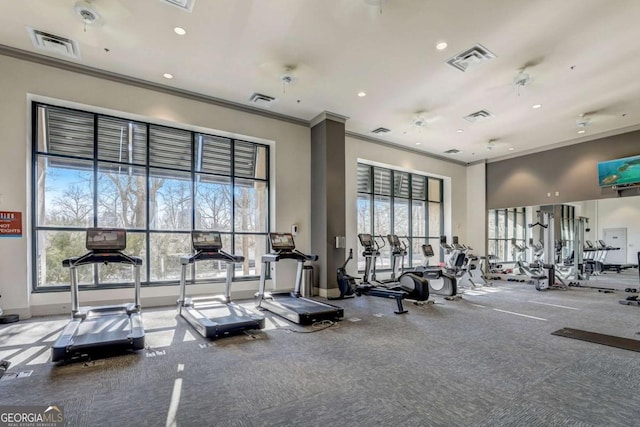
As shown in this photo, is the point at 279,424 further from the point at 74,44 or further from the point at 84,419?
the point at 74,44

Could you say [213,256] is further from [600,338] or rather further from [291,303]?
[600,338]

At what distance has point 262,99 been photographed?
22.2 ft

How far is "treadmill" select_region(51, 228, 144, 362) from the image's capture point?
343 centimetres

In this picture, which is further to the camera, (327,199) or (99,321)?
(327,199)

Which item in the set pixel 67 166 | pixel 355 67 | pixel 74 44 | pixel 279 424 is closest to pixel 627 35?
pixel 355 67

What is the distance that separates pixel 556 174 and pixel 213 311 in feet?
34.5

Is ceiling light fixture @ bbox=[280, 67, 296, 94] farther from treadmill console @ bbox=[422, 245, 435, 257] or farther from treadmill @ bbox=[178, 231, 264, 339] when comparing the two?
treadmill console @ bbox=[422, 245, 435, 257]

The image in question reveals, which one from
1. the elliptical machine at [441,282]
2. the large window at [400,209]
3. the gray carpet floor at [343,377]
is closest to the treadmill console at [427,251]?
the large window at [400,209]

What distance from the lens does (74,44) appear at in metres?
4.92

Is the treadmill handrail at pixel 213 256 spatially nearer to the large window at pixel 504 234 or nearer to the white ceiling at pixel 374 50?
the white ceiling at pixel 374 50

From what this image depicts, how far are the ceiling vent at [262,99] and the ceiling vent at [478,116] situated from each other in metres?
4.72

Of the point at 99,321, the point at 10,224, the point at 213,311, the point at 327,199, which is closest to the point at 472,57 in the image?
the point at 327,199

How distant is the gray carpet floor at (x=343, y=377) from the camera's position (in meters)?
2.40

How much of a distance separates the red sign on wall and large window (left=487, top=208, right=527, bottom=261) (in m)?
12.7
